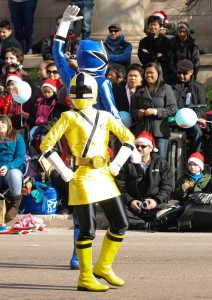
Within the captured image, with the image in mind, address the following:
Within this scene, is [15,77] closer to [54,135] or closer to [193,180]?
[193,180]

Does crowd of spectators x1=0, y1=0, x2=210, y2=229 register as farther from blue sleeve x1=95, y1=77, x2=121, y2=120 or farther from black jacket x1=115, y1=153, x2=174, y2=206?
blue sleeve x1=95, y1=77, x2=121, y2=120

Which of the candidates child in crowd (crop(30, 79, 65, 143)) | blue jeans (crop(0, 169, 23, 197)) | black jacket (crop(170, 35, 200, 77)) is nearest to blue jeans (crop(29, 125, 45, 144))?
child in crowd (crop(30, 79, 65, 143))

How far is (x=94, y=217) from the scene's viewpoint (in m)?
8.65

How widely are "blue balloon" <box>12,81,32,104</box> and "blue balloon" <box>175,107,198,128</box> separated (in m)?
2.15

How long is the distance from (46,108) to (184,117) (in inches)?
79.3

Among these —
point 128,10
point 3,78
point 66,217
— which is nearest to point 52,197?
point 66,217

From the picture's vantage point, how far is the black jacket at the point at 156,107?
1385cm

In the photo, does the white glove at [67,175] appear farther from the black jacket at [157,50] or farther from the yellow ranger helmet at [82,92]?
the black jacket at [157,50]

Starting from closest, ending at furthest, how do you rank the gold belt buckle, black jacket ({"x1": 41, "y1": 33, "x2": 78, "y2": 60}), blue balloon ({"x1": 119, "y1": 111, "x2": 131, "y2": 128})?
the gold belt buckle < blue balloon ({"x1": 119, "y1": 111, "x2": 131, "y2": 128}) < black jacket ({"x1": 41, "y1": 33, "x2": 78, "y2": 60})

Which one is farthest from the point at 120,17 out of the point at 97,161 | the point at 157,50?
the point at 97,161

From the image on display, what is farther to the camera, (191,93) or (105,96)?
(191,93)

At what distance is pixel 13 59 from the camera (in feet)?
51.0

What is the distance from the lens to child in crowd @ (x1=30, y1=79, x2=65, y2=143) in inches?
566

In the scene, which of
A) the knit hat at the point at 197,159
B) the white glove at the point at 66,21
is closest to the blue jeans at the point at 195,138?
the knit hat at the point at 197,159
